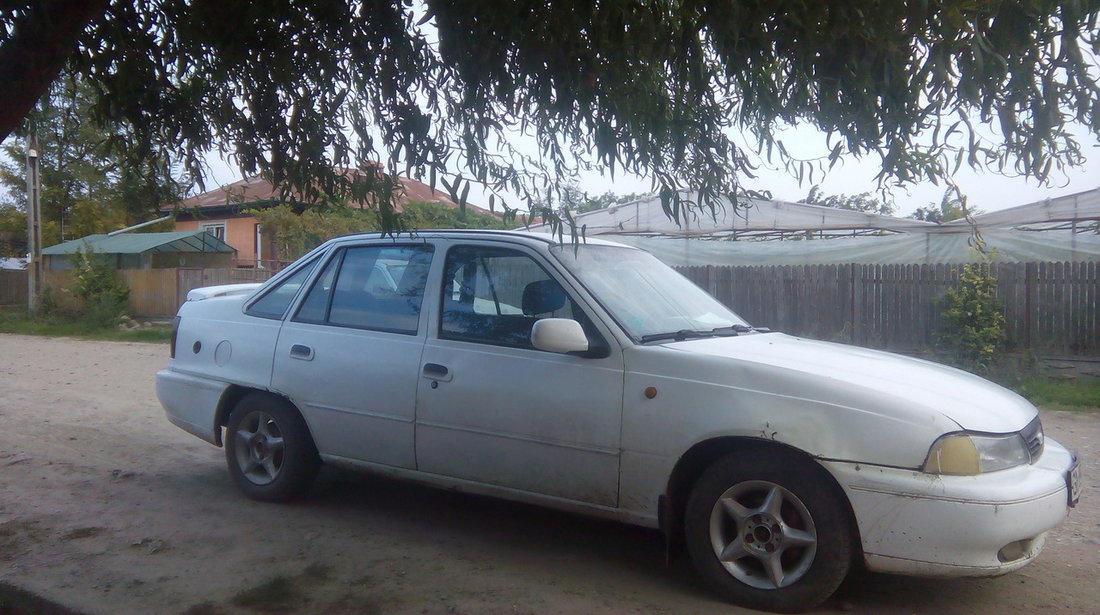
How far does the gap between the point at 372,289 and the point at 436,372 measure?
2.95 feet

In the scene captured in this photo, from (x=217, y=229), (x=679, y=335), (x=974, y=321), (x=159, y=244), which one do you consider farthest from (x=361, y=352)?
(x=217, y=229)

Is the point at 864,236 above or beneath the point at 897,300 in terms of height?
above

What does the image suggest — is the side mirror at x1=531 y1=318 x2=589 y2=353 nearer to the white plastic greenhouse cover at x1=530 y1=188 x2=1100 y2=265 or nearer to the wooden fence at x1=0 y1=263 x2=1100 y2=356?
the white plastic greenhouse cover at x1=530 y1=188 x2=1100 y2=265

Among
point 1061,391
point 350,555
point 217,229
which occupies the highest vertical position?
point 217,229

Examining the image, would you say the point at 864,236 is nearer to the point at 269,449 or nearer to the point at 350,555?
the point at 269,449

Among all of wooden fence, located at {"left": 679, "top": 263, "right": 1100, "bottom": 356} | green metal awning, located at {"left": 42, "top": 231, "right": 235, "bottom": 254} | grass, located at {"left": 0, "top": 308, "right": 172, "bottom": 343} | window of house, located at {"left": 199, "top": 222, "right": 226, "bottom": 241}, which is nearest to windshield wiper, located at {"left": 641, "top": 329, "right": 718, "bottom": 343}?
wooden fence, located at {"left": 679, "top": 263, "right": 1100, "bottom": 356}

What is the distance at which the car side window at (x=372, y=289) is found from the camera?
5.40 metres

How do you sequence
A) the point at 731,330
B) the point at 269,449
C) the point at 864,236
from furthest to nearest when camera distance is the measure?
the point at 864,236 → the point at 269,449 → the point at 731,330

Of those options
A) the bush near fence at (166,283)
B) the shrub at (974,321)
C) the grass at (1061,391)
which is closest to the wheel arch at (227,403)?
the grass at (1061,391)

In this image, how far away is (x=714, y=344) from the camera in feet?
15.3

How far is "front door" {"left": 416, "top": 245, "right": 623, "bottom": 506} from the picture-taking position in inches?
176

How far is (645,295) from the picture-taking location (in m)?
5.11

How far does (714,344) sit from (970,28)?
187 cm

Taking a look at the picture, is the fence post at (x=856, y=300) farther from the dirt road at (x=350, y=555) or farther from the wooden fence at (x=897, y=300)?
the dirt road at (x=350, y=555)
